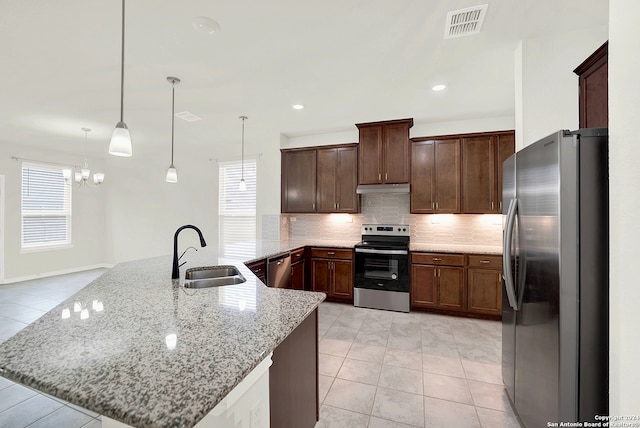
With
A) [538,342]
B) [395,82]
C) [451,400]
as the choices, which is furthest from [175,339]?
[395,82]

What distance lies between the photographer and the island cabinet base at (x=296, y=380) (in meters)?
1.32

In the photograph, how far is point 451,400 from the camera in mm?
2072

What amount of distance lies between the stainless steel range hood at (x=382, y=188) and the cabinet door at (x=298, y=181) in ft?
2.76

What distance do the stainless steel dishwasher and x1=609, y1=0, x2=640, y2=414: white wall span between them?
9.13ft

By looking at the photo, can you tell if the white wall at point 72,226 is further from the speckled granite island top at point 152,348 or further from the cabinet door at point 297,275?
the speckled granite island top at point 152,348

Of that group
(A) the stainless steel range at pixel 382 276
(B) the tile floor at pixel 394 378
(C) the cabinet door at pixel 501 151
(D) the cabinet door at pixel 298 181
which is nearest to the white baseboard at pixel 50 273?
(B) the tile floor at pixel 394 378

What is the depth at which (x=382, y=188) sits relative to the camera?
4102 millimetres

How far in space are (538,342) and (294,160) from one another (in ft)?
13.1

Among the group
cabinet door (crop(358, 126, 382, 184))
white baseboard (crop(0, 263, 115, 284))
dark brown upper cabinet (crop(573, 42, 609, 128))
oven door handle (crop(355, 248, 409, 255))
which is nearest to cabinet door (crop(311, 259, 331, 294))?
oven door handle (crop(355, 248, 409, 255))

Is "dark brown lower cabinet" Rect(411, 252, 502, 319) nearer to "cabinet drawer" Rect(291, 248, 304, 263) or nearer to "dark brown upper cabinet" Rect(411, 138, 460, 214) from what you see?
"dark brown upper cabinet" Rect(411, 138, 460, 214)

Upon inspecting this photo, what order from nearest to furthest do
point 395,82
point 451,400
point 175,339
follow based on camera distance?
point 175,339 → point 451,400 → point 395,82

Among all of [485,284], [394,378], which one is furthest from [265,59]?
[485,284]

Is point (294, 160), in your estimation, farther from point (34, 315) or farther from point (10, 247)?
point (10, 247)

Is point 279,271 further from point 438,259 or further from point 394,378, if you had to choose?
point 438,259
